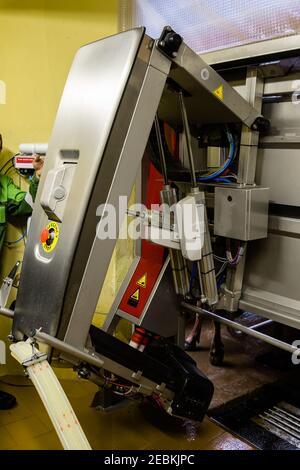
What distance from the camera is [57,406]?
3.99 ft

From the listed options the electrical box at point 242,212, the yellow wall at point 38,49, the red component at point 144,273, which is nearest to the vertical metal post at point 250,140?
the electrical box at point 242,212

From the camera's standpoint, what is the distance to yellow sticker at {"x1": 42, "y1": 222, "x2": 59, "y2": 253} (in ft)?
4.80

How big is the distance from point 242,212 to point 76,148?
76cm

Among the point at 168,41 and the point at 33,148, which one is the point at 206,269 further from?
the point at 33,148

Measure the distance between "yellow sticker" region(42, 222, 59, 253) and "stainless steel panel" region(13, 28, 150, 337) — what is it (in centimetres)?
3

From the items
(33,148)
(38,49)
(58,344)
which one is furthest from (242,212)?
(38,49)

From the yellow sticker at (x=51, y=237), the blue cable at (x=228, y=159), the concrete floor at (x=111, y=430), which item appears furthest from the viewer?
the concrete floor at (x=111, y=430)

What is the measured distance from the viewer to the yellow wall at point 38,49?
2486 mm

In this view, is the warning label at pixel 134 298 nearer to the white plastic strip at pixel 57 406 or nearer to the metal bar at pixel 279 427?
the white plastic strip at pixel 57 406

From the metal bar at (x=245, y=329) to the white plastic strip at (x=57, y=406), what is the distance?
902mm

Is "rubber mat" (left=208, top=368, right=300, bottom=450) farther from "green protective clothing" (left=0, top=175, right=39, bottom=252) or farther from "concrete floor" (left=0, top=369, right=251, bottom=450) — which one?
"green protective clothing" (left=0, top=175, right=39, bottom=252)

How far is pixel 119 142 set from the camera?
4.45 feet
